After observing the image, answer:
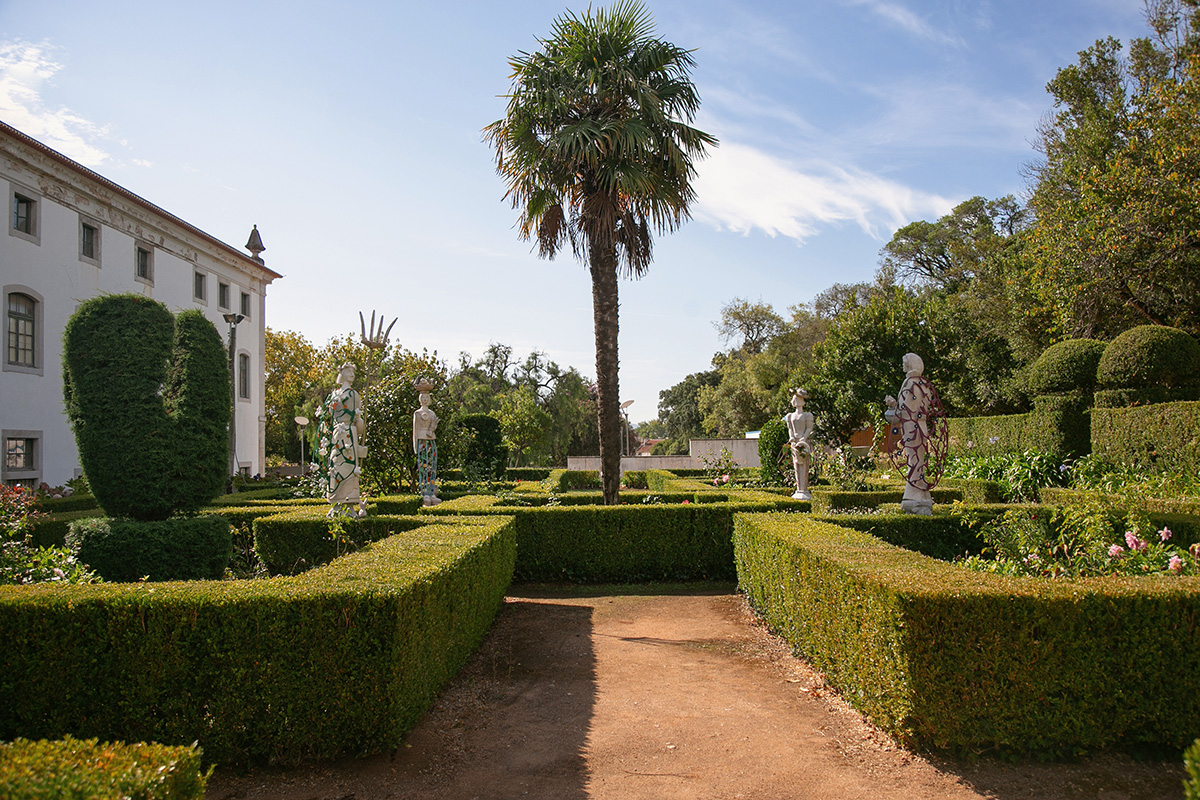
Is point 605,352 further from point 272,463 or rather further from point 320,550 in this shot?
point 272,463

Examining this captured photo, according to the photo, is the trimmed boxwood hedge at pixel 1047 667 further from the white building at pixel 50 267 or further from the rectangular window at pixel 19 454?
the rectangular window at pixel 19 454

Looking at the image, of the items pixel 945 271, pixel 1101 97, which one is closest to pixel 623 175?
pixel 1101 97

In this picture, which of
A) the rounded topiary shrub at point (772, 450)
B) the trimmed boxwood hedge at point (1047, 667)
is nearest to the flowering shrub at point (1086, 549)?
the trimmed boxwood hedge at point (1047, 667)

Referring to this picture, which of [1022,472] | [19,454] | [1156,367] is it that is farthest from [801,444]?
[19,454]

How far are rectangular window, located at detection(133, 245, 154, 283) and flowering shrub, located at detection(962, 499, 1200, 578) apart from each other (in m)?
24.4

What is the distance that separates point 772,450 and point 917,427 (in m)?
8.77

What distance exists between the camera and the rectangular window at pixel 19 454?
1623 centimetres

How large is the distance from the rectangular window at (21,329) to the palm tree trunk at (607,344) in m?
15.3

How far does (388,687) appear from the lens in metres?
3.69

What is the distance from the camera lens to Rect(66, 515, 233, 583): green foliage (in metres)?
6.38

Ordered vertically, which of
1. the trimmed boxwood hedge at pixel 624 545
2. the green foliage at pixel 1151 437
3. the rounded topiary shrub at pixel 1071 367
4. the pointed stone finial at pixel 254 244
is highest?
the pointed stone finial at pixel 254 244

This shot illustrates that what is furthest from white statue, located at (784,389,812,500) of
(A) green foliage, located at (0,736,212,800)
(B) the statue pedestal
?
(A) green foliage, located at (0,736,212,800)

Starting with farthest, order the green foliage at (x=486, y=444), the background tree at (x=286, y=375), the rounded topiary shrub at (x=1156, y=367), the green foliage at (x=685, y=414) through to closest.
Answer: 1. the green foliage at (x=685, y=414)
2. the background tree at (x=286, y=375)
3. the green foliage at (x=486, y=444)
4. the rounded topiary shrub at (x=1156, y=367)

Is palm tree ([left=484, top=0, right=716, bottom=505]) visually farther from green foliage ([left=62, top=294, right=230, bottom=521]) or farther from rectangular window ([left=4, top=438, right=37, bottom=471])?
rectangular window ([left=4, top=438, right=37, bottom=471])
